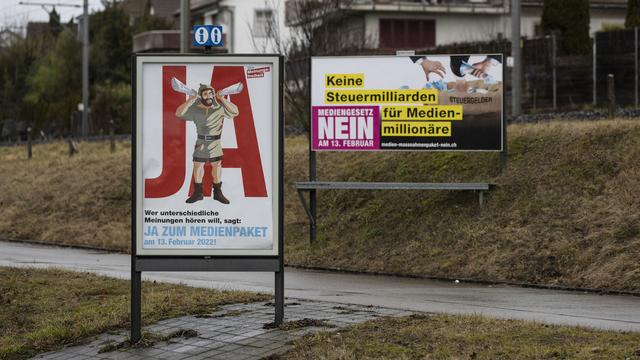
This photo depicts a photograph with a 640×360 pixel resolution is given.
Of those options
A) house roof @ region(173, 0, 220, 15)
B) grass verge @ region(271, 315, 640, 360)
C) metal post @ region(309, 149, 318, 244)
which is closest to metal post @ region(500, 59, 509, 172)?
metal post @ region(309, 149, 318, 244)

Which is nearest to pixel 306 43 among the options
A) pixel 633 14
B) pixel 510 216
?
pixel 633 14

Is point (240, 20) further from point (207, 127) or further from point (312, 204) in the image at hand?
point (207, 127)

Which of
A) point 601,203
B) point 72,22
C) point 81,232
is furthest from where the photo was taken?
point 72,22

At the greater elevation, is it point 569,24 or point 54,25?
point 54,25

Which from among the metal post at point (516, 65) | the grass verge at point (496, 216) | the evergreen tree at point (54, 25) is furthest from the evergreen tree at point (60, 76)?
the grass verge at point (496, 216)

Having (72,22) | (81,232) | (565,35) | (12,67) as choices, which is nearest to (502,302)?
(81,232)

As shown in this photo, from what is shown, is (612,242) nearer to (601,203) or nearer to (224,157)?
(601,203)

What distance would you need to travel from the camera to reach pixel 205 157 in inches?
391

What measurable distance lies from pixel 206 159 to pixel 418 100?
9.19 metres

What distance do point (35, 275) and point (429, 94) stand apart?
7188mm

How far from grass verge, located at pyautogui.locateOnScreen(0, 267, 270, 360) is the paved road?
132 cm

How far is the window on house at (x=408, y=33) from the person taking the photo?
4988 centimetres

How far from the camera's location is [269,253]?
389 inches

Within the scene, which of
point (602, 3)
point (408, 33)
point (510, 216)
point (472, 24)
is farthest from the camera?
point (602, 3)
